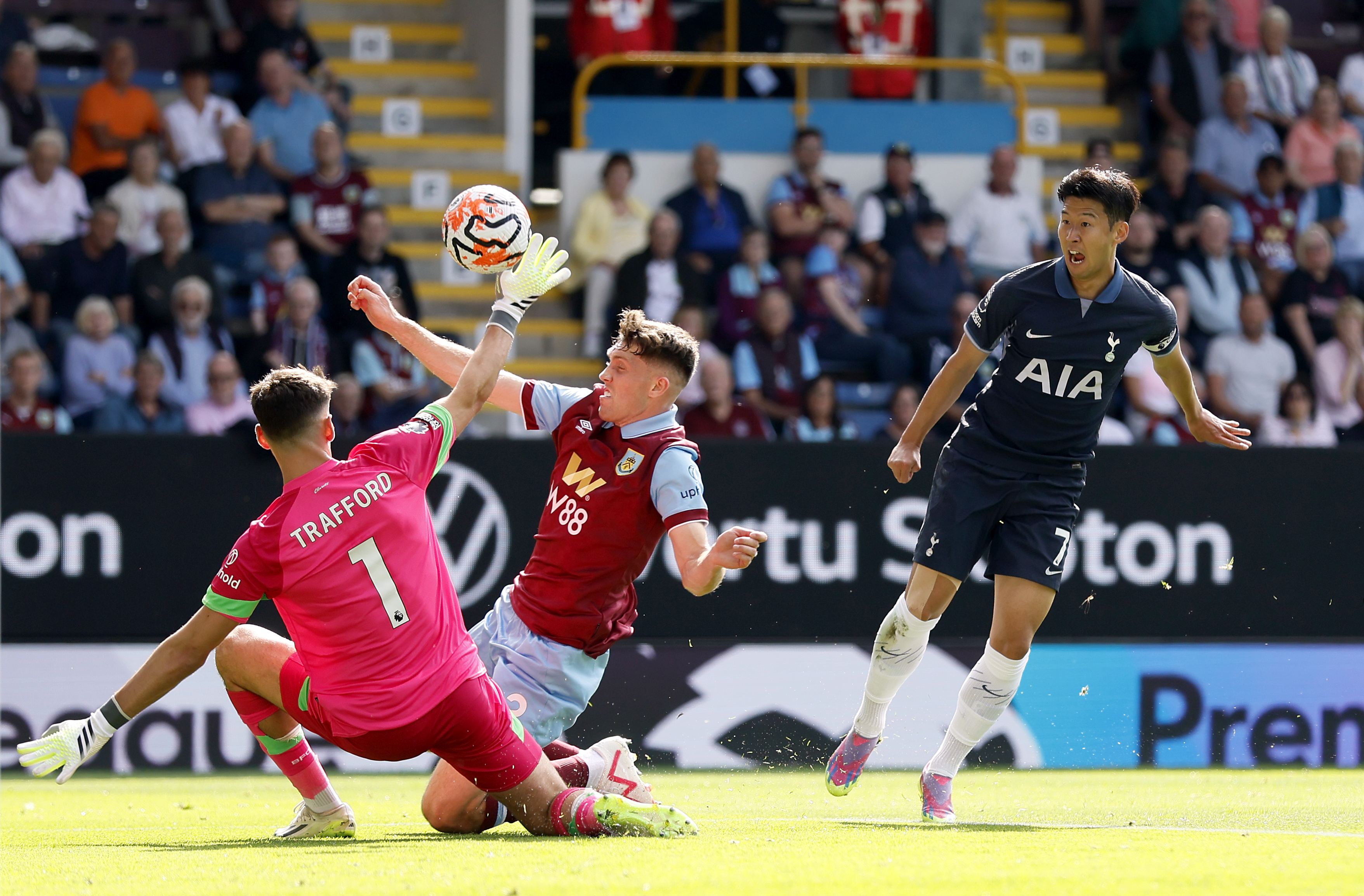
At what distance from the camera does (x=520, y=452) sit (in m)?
9.86

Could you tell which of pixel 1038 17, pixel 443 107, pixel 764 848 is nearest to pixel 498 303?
pixel 764 848

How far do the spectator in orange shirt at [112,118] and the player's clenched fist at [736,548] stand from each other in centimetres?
884

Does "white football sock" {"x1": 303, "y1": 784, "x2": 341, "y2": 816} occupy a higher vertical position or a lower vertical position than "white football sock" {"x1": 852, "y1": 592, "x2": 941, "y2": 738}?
lower

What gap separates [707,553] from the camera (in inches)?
203

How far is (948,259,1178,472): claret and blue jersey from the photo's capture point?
6.13m

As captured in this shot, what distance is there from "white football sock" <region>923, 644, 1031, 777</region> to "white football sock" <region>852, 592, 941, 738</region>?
23cm

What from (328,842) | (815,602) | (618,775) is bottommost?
(815,602)

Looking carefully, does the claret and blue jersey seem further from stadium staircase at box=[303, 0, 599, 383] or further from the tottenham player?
stadium staircase at box=[303, 0, 599, 383]

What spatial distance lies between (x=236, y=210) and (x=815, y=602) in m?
5.36

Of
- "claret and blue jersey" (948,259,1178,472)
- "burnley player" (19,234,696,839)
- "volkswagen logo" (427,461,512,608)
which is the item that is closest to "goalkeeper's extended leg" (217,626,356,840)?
"burnley player" (19,234,696,839)

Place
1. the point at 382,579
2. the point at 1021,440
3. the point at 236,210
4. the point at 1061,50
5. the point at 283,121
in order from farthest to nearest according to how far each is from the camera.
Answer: the point at 1061,50 → the point at 283,121 → the point at 236,210 → the point at 1021,440 → the point at 382,579

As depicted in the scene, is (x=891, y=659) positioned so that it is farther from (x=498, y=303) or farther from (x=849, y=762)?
(x=498, y=303)

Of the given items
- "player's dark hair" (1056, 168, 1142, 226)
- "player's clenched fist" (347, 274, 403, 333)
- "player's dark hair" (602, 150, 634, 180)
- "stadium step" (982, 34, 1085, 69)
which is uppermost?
"stadium step" (982, 34, 1085, 69)

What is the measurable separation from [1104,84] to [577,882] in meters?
12.9
